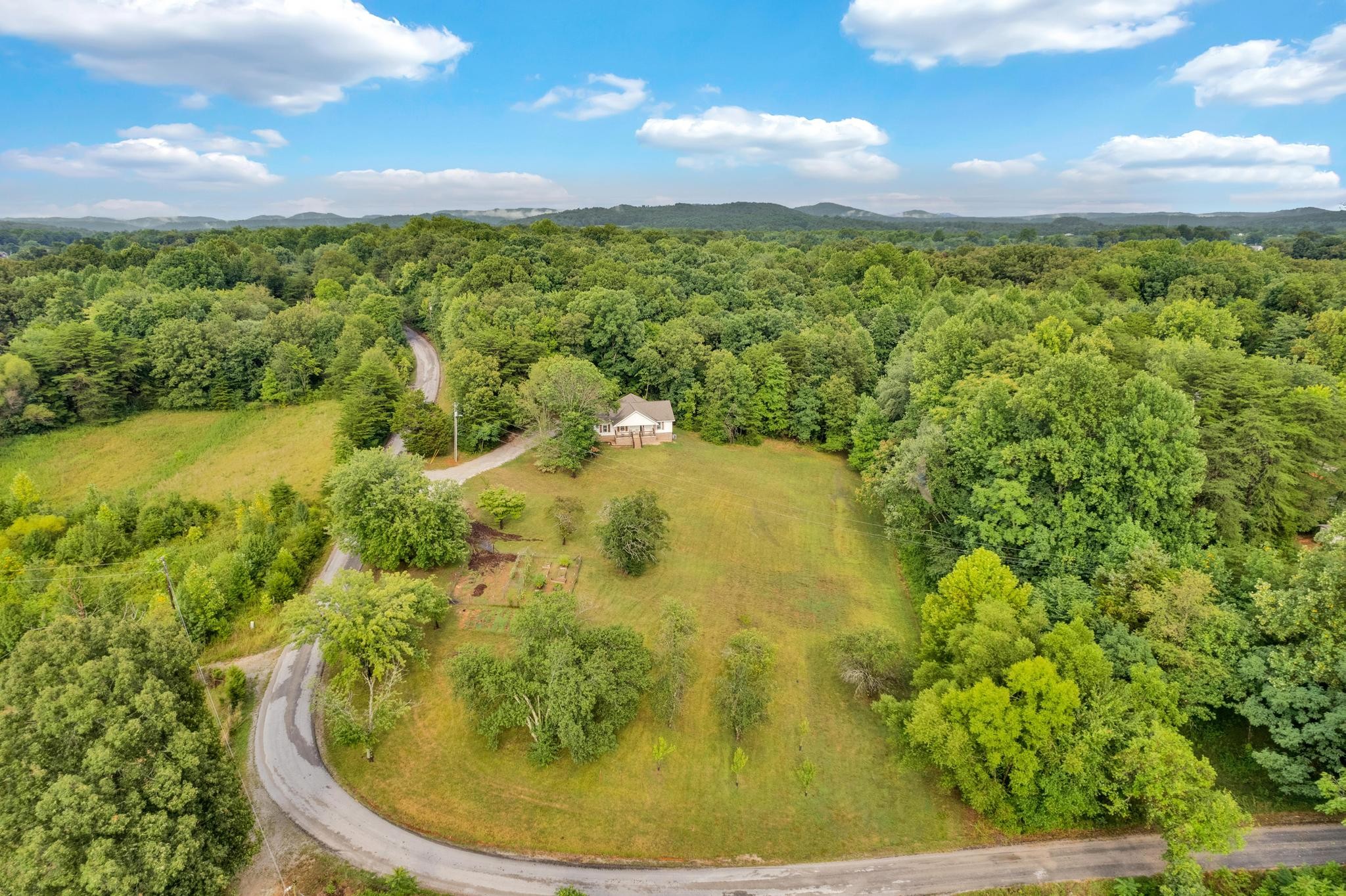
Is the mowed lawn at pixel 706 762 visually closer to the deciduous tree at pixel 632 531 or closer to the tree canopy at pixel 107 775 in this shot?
the deciduous tree at pixel 632 531

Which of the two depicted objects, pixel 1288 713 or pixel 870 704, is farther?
pixel 870 704

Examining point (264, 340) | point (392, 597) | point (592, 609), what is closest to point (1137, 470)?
point (592, 609)

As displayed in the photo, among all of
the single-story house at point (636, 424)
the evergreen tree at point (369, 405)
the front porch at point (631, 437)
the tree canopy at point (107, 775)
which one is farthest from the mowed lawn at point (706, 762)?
the evergreen tree at point (369, 405)

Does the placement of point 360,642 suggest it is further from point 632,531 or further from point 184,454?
point 184,454

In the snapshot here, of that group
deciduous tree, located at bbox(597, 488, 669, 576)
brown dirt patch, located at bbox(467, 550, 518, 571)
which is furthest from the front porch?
brown dirt patch, located at bbox(467, 550, 518, 571)

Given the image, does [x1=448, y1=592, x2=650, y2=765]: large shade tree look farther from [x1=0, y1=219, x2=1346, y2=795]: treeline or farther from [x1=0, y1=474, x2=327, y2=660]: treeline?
[x1=0, y1=219, x2=1346, y2=795]: treeline

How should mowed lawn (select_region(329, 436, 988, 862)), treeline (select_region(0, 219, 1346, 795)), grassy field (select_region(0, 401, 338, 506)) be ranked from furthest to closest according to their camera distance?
grassy field (select_region(0, 401, 338, 506)) → treeline (select_region(0, 219, 1346, 795)) → mowed lawn (select_region(329, 436, 988, 862))

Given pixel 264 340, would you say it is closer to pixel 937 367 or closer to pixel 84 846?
pixel 84 846
